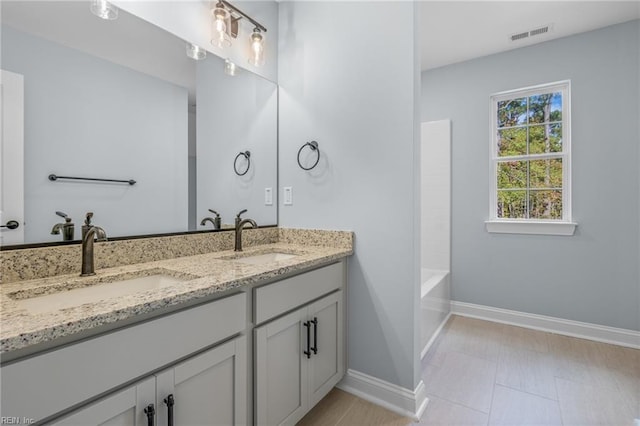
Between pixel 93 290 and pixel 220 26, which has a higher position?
pixel 220 26

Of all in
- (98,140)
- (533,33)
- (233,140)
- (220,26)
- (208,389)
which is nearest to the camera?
(208,389)

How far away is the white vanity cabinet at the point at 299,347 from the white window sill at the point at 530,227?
210 cm

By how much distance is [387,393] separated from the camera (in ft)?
6.02

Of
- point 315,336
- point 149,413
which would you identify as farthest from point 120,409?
point 315,336

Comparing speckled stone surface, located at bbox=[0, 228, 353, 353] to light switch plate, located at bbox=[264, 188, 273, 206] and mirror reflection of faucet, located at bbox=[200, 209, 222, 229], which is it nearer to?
mirror reflection of faucet, located at bbox=[200, 209, 222, 229]

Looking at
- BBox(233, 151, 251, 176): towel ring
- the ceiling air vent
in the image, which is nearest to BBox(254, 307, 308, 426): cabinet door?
BBox(233, 151, 251, 176): towel ring

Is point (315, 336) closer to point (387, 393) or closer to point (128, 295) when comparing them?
point (387, 393)

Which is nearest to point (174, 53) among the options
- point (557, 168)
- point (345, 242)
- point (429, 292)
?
point (345, 242)

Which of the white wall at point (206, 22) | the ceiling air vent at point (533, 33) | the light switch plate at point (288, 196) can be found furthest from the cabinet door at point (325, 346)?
the ceiling air vent at point (533, 33)

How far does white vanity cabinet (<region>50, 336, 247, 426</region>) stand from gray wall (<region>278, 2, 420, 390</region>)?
912 millimetres

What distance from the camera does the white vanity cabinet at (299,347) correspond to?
135 centimetres

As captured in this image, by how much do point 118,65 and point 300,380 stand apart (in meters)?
1.75

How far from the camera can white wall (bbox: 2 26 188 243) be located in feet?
3.95

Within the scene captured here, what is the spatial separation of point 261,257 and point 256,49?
1.38 m
